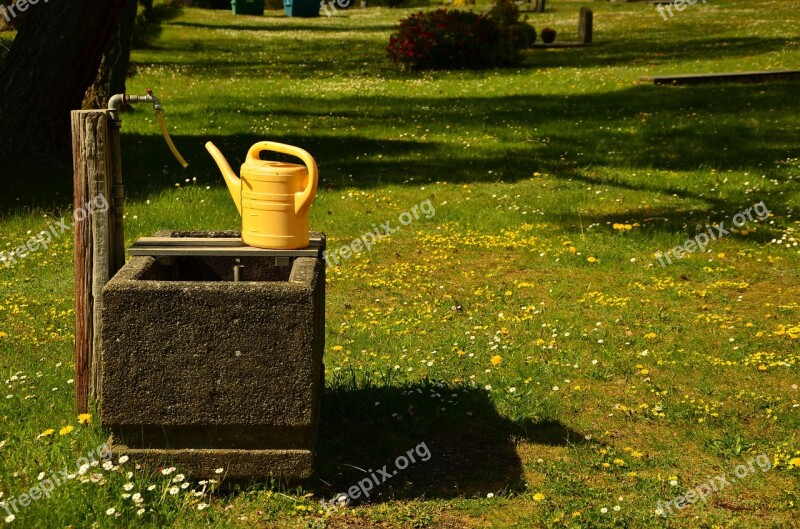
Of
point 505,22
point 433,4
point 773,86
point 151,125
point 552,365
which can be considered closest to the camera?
point 552,365

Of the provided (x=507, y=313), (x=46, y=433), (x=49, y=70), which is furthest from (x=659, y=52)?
(x=46, y=433)

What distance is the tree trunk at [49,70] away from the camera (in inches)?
489

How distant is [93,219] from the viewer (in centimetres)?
535

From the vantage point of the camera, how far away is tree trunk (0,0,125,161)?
1241 centimetres

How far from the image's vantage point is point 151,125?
16.8 m

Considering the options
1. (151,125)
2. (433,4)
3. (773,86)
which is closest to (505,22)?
(773,86)

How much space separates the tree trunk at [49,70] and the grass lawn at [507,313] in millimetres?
813

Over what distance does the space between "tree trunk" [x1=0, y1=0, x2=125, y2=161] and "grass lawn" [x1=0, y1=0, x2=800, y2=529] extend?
32.0 inches

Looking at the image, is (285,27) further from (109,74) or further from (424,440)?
(424,440)

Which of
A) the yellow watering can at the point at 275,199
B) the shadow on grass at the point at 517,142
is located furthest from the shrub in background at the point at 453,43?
the yellow watering can at the point at 275,199

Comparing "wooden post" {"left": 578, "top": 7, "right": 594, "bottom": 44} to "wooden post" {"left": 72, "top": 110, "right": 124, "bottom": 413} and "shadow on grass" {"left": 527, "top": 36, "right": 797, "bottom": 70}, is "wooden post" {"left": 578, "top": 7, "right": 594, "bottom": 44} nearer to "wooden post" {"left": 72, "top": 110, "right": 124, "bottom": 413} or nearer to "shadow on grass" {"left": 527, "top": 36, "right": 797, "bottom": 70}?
"shadow on grass" {"left": 527, "top": 36, "right": 797, "bottom": 70}

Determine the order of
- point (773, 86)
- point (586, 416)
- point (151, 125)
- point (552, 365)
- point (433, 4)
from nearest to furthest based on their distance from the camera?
point (586, 416), point (552, 365), point (151, 125), point (773, 86), point (433, 4)

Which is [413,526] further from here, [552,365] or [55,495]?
[552,365]

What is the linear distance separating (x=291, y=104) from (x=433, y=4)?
36.4 meters
